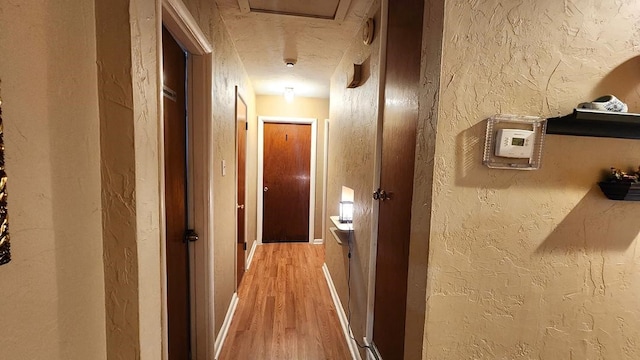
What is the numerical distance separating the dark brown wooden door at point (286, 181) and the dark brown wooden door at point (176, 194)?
2613 mm

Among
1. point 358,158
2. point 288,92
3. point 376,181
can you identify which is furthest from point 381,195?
point 288,92

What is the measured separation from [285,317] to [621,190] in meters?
2.25

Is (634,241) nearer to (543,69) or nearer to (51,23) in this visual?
(543,69)

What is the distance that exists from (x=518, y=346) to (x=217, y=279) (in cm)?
169

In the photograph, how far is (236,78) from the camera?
2414 millimetres

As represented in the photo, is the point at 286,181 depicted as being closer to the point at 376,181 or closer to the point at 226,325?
the point at 226,325

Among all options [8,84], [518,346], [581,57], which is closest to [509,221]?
[518,346]

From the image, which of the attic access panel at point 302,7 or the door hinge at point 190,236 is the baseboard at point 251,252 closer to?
the door hinge at point 190,236

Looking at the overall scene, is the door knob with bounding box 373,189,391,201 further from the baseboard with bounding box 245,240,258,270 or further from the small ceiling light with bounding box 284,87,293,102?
the small ceiling light with bounding box 284,87,293,102

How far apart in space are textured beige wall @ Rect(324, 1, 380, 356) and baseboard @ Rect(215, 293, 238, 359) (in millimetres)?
946

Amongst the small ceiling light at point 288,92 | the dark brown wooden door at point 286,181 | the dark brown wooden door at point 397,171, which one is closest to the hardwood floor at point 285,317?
the dark brown wooden door at point 397,171

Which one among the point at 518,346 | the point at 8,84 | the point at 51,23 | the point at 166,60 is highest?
the point at 166,60

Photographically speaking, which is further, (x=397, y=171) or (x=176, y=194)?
(x=176, y=194)

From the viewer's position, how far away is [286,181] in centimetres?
421
